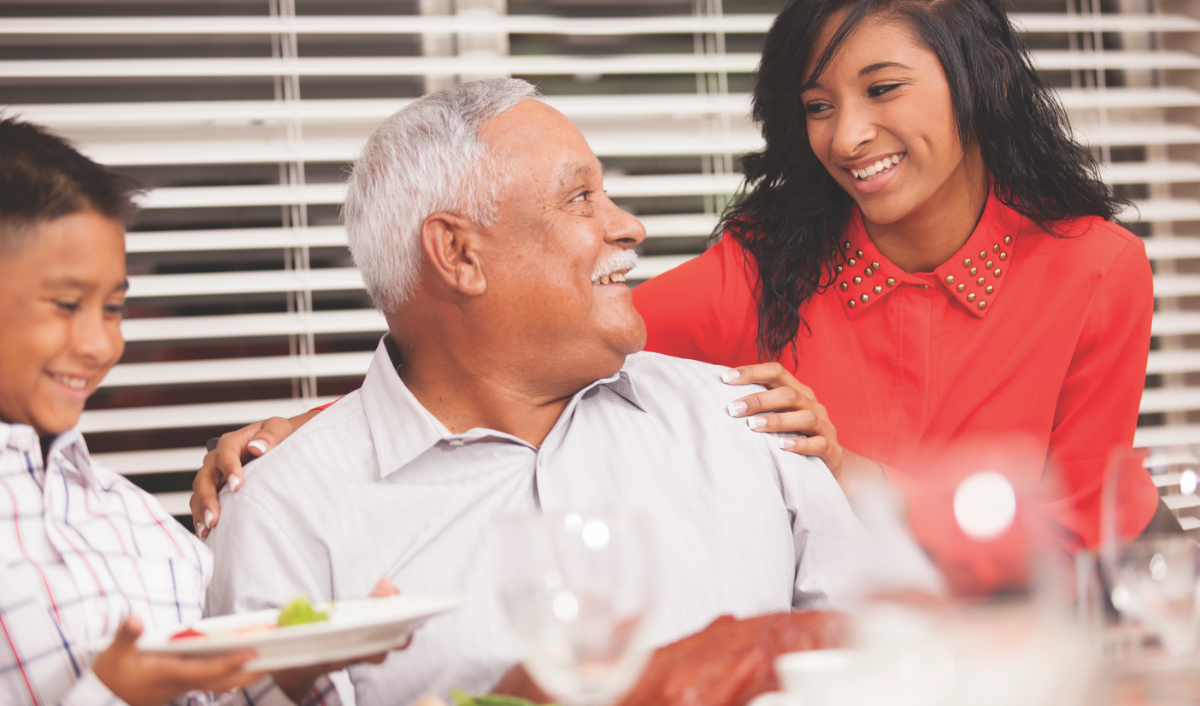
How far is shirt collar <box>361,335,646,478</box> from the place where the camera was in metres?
1.42

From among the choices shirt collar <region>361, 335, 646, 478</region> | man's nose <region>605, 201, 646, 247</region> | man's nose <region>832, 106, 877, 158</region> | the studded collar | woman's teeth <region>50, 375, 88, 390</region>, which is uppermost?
man's nose <region>832, 106, 877, 158</region>

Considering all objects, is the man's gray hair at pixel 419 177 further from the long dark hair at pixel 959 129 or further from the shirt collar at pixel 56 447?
the long dark hair at pixel 959 129

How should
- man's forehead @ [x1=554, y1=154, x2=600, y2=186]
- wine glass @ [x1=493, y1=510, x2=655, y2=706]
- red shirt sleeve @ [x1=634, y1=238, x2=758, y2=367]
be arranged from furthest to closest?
red shirt sleeve @ [x1=634, y1=238, x2=758, y2=367] < man's forehead @ [x1=554, y1=154, x2=600, y2=186] < wine glass @ [x1=493, y1=510, x2=655, y2=706]

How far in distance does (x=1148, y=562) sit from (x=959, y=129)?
1284 millimetres

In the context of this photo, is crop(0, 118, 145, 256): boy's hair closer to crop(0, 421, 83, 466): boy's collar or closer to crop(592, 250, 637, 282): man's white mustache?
crop(0, 421, 83, 466): boy's collar

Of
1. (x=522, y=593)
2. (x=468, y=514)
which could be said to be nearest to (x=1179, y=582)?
(x=522, y=593)

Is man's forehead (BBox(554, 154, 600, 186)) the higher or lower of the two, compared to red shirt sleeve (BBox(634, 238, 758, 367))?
higher

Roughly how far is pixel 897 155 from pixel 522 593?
1457 mm

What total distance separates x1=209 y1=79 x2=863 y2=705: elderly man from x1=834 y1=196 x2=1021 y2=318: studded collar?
→ 518 mm

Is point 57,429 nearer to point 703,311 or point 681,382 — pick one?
point 681,382

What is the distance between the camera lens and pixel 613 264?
1542mm

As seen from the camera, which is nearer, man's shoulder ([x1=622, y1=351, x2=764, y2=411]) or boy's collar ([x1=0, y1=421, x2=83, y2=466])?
boy's collar ([x1=0, y1=421, x2=83, y2=466])

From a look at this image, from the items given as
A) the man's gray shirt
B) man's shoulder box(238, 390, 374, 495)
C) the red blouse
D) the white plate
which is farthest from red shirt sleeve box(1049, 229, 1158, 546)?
the white plate

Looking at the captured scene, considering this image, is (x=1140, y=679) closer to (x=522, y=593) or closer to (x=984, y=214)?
(x=522, y=593)
